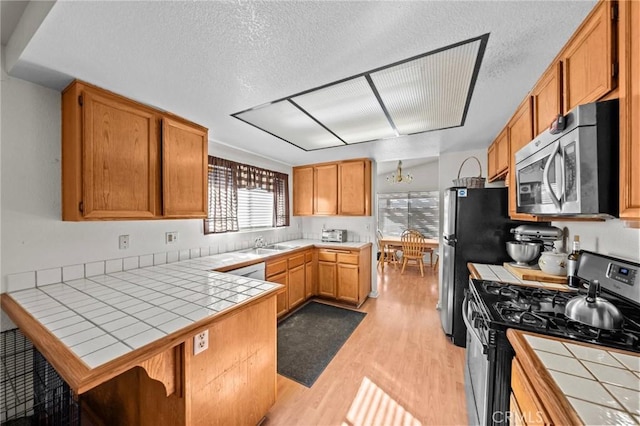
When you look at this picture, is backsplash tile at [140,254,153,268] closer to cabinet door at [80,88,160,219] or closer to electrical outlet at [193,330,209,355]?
cabinet door at [80,88,160,219]

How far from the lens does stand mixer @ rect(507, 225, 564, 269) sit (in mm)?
1860

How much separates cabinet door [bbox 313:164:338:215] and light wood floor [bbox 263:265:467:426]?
175cm

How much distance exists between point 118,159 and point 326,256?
8.81ft

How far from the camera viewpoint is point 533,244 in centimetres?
191

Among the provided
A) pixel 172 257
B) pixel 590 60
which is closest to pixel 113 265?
pixel 172 257

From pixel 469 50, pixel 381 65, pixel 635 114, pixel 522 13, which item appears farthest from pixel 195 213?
pixel 635 114

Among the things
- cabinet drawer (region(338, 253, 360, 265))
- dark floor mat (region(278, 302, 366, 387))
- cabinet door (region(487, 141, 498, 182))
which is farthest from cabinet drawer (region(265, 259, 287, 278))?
cabinet door (region(487, 141, 498, 182))

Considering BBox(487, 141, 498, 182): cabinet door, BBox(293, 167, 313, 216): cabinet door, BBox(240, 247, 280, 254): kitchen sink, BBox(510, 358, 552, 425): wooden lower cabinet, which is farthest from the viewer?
BBox(293, 167, 313, 216): cabinet door

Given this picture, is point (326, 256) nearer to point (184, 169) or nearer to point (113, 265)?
point (184, 169)

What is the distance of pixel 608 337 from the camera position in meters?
0.91

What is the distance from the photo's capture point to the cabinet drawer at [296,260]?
3.08 metres

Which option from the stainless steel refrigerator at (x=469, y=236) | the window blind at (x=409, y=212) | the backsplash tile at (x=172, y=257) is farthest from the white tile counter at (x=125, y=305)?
the window blind at (x=409, y=212)

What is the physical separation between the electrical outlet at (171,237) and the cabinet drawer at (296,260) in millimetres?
1359

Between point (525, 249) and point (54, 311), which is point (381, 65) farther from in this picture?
point (54, 311)
